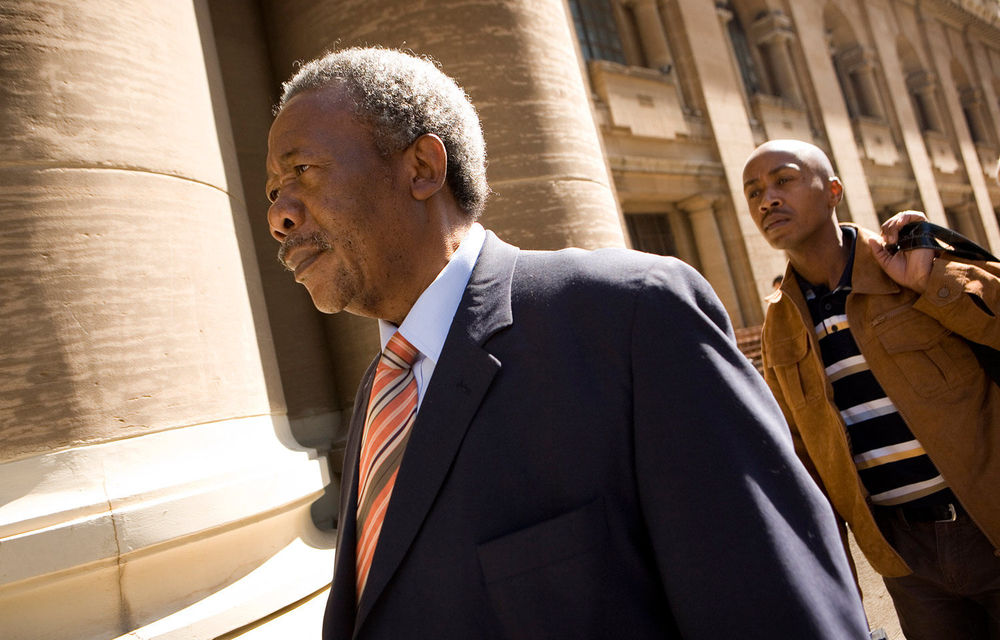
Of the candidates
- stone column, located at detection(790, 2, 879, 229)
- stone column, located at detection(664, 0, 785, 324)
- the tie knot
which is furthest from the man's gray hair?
stone column, located at detection(790, 2, 879, 229)

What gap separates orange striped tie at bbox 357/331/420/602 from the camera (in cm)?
124

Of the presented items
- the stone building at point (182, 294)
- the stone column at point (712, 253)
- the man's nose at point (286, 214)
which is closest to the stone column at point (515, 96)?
the stone building at point (182, 294)

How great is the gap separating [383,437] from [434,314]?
24 cm

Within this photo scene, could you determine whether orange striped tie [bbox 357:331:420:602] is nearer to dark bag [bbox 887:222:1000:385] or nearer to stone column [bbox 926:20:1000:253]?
dark bag [bbox 887:222:1000:385]

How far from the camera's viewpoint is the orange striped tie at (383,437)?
48.8 inches

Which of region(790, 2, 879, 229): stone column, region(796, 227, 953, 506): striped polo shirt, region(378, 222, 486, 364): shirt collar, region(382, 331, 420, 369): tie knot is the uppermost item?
region(790, 2, 879, 229): stone column

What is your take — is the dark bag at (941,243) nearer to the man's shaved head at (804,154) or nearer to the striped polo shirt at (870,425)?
the striped polo shirt at (870,425)

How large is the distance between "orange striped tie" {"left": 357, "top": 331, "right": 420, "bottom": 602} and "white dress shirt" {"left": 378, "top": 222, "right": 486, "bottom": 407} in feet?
0.09

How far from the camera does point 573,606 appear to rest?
0.99 meters

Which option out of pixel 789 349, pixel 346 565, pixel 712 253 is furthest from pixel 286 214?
pixel 712 253

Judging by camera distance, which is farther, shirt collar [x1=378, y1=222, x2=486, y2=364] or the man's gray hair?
the man's gray hair

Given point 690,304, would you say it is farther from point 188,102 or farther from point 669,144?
point 669,144

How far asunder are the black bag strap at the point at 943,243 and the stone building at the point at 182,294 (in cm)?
167

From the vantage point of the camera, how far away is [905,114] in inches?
593
